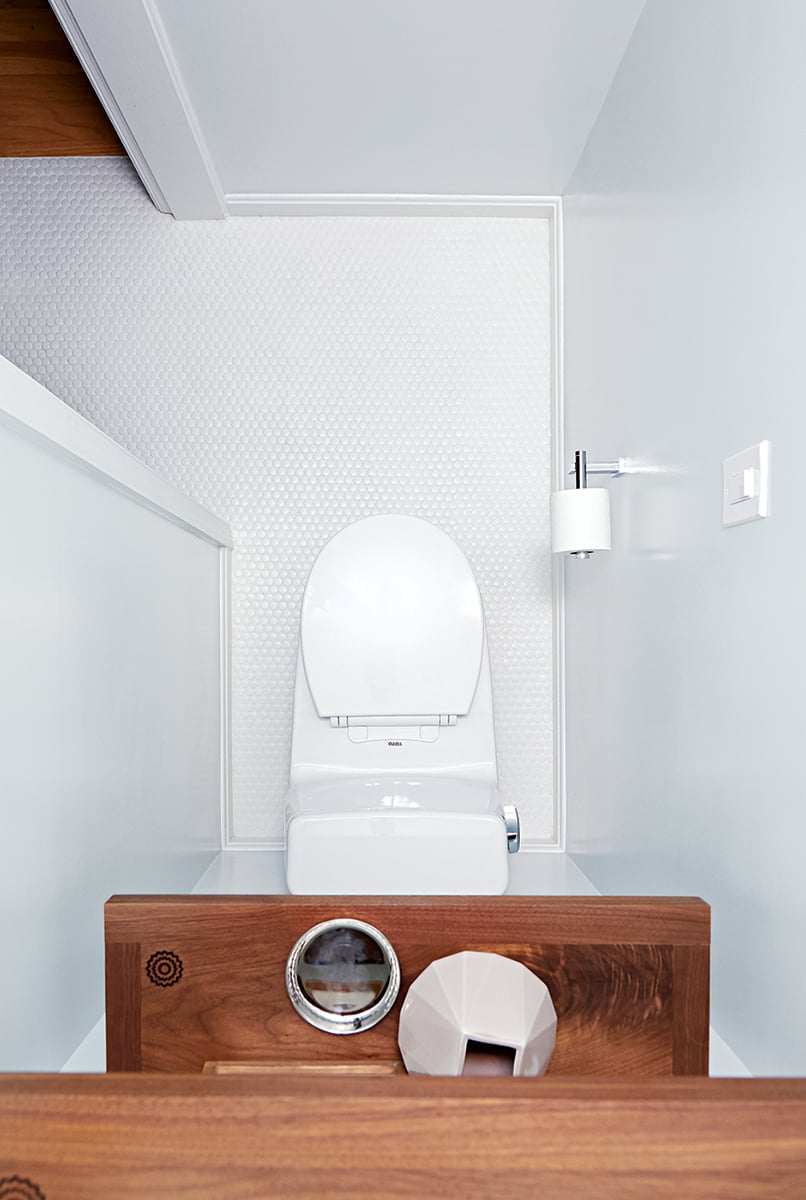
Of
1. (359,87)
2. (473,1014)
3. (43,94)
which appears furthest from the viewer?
(43,94)

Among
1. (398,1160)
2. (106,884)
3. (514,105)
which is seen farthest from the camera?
(514,105)

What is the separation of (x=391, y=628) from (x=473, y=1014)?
50.7 inches

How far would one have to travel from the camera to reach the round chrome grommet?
0.96 m

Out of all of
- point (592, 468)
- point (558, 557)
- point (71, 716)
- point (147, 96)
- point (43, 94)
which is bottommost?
point (71, 716)

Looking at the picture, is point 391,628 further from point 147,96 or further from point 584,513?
point 147,96

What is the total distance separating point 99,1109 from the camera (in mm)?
565

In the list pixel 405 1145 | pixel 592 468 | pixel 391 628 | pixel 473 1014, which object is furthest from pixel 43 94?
pixel 405 1145

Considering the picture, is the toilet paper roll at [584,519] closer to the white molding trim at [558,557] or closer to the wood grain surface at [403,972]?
the white molding trim at [558,557]

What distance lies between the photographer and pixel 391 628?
7.00 ft

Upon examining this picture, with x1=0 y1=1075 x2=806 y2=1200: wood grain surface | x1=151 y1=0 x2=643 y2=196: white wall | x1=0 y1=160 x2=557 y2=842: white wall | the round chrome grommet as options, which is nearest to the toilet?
x1=0 y1=160 x2=557 y2=842: white wall

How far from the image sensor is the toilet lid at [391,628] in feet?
6.95

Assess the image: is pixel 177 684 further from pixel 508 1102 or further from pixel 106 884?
pixel 508 1102

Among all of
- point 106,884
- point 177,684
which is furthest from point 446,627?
point 106,884

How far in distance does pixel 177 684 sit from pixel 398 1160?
1.47m
